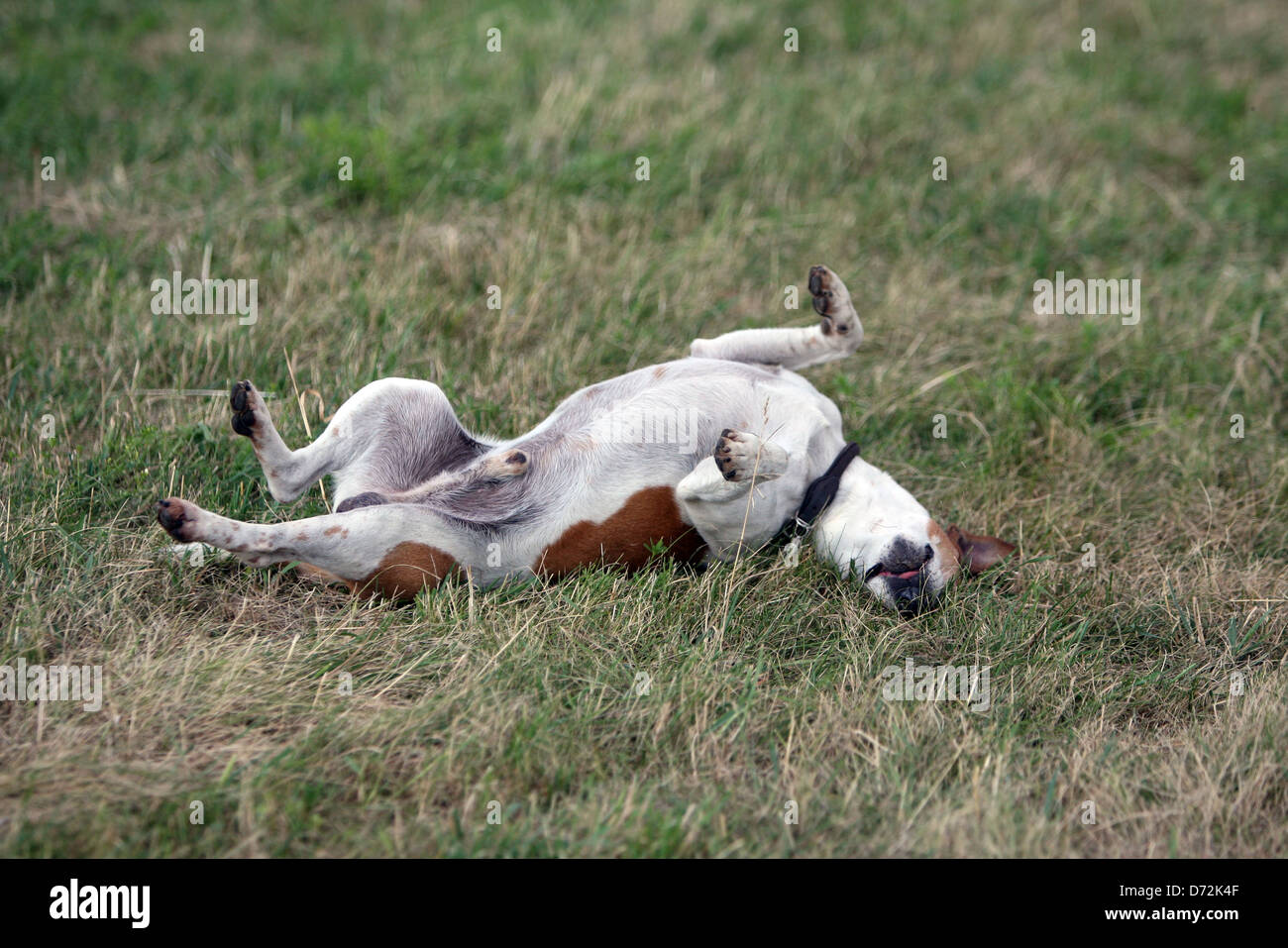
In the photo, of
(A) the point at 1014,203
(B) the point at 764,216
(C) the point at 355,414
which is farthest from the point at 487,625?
(A) the point at 1014,203

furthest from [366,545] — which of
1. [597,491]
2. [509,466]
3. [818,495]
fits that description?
[818,495]

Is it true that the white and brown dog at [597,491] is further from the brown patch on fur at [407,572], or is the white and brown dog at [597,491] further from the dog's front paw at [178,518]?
the dog's front paw at [178,518]

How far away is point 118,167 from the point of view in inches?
214

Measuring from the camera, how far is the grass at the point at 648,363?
283 cm

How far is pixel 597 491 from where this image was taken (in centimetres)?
353

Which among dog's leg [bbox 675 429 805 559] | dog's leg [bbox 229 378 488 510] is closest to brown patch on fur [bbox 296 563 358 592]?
dog's leg [bbox 229 378 488 510]

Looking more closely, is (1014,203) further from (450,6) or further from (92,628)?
(92,628)

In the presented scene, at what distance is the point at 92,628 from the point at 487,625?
1.17 m

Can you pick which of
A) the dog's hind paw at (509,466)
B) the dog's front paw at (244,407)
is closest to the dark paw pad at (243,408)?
the dog's front paw at (244,407)

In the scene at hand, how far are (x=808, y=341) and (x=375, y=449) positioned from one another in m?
1.60

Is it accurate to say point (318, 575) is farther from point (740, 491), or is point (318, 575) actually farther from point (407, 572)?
point (740, 491)

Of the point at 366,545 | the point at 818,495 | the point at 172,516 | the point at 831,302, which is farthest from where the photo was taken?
the point at 831,302

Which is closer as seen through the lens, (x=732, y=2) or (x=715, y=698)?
(x=715, y=698)

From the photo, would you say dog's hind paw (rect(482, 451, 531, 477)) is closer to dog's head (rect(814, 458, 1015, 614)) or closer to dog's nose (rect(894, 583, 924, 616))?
dog's head (rect(814, 458, 1015, 614))
